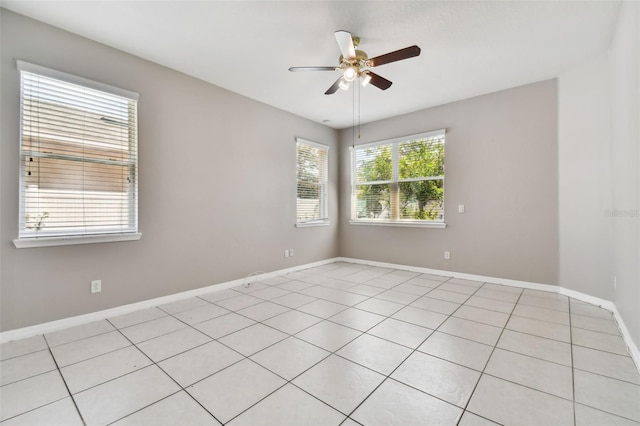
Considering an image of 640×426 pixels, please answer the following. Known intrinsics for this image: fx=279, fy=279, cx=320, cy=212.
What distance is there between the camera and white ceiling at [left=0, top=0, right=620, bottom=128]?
7.66 ft

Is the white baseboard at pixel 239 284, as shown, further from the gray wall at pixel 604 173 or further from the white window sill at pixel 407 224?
the white window sill at pixel 407 224

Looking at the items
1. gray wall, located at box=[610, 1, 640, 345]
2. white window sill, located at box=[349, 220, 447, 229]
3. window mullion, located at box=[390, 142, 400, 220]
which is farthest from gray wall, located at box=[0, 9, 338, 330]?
gray wall, located at box=[610, 1, 640, 345]

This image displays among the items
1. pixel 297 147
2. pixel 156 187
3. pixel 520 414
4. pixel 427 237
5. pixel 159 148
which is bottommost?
pixel 520 414

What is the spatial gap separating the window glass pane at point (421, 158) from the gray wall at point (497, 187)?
0.15 metres

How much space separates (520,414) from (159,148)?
3892 millimetres

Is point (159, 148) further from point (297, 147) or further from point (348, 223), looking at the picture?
point (348, 223)

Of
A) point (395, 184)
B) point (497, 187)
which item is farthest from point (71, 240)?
point (497, 187)

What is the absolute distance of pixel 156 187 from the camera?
10.6ft

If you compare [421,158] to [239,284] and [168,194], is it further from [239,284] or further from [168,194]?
[168,194]

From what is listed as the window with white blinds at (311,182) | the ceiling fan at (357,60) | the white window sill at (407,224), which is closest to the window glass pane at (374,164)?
the window with white blinds at (311,182)

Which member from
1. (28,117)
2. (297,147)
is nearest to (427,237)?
(297,147)

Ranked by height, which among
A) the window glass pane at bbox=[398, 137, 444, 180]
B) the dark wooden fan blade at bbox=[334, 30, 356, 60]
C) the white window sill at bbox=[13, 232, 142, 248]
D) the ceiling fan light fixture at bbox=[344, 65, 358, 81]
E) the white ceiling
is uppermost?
the white ceiling

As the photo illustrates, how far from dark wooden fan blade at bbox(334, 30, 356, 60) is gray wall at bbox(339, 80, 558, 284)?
2582 millimetres

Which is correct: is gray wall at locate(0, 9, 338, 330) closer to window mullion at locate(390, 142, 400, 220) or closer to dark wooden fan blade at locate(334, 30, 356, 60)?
window mullion at locate(390, 142, 400, 220)
